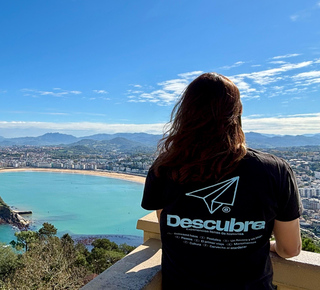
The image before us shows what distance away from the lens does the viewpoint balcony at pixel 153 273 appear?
0.90 m

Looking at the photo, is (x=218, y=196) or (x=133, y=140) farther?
(x=133, y=140)

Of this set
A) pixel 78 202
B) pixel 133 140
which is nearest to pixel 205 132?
pixel 78 202

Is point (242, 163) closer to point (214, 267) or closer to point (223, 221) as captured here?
point (223, 221)

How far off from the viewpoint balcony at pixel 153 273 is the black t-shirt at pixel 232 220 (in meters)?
0.23

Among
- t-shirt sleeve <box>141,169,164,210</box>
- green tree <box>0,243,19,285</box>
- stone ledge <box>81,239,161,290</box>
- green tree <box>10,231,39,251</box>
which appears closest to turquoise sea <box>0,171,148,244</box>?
green tree <box>10,231,39,251</box>

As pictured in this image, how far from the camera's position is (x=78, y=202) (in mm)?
29266

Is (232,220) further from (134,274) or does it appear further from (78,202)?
(78,202)

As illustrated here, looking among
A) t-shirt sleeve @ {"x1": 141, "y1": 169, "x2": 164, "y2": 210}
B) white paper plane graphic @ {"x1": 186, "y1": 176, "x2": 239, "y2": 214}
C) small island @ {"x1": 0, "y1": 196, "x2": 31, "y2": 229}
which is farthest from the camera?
small island @ {"x1": 0, "y1": 196, "x2": 31, "y2": 229}

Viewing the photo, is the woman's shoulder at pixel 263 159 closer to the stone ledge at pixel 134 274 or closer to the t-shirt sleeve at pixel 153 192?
the t-shirt sleeve at pixel 153 192

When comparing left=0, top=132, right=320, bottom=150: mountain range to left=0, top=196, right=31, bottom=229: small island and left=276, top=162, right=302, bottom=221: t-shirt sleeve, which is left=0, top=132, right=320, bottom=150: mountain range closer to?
left=0, top=196, right=31, bottom=229: small island

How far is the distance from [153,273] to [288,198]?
537mm

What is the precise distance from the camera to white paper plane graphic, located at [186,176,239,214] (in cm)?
68

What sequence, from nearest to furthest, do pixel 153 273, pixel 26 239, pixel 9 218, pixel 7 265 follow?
Answer: pixel 153 273 < pixel 7 265 < pixel 26 239 < pixel 9 218

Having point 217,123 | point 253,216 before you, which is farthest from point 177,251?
point 217,123
